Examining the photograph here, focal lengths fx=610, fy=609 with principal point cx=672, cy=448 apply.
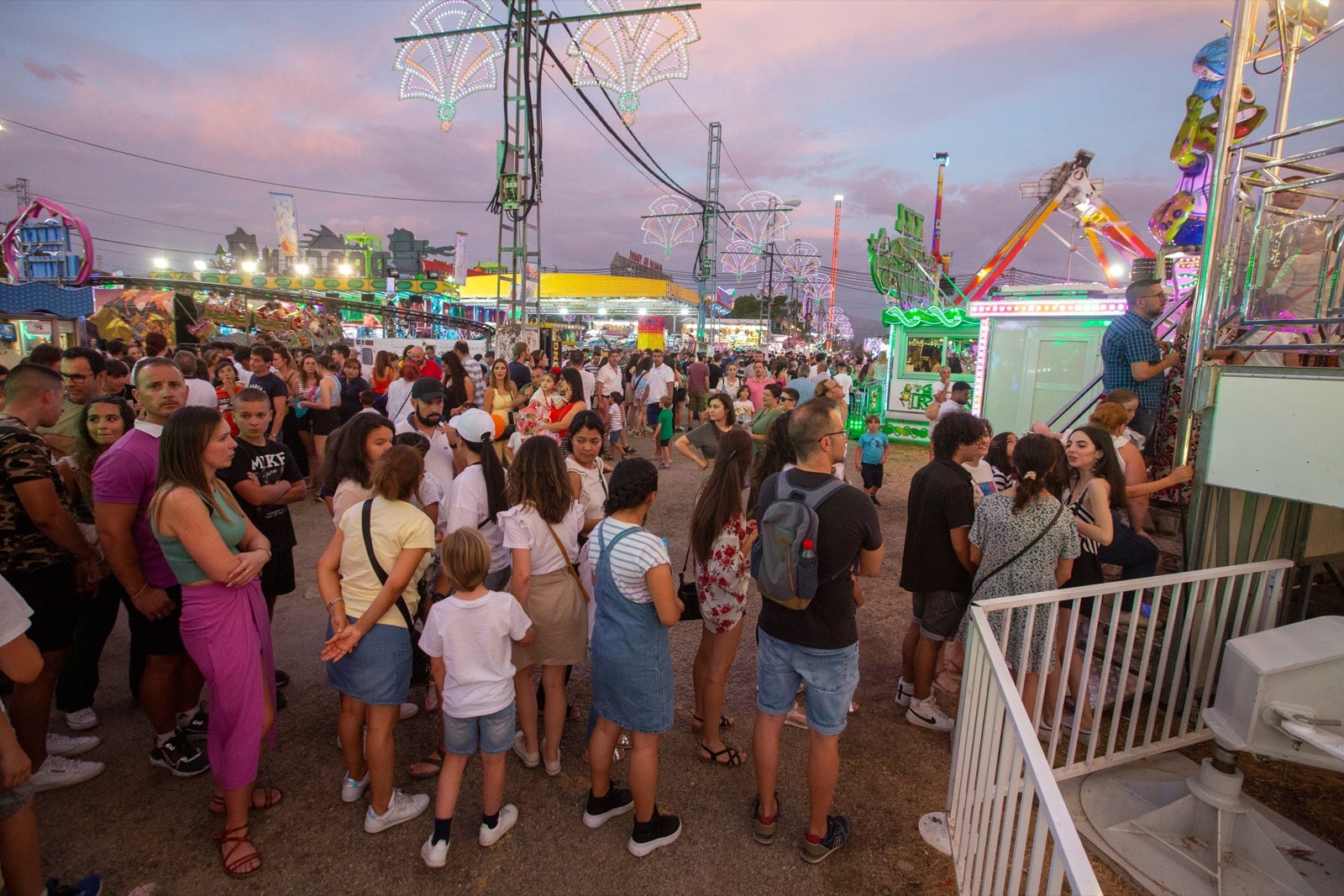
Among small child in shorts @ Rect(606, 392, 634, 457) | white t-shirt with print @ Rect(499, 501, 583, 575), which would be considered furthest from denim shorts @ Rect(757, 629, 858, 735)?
small child in shorts @ Rect(606, 392, 634, 457)

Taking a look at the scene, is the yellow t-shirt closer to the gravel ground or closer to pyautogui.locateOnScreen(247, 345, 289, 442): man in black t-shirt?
the gravel ground

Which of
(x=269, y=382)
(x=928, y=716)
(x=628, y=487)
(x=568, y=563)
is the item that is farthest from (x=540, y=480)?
(x=269, y=382)

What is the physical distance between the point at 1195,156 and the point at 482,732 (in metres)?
8.70

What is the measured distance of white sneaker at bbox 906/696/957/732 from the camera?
3.50 metres

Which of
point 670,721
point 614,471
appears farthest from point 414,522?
point 670,721

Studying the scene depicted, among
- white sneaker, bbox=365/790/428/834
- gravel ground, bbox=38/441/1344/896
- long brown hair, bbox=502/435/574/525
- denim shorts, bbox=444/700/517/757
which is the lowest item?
gravel ground, bbox=38/441/1344/896

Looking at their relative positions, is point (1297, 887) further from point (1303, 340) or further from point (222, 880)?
point (222, 880)

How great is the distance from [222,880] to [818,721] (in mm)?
2458

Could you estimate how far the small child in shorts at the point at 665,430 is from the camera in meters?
10.5

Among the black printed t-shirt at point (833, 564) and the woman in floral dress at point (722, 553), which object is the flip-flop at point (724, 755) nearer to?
A: the woman in floral dress at point (722, 553)

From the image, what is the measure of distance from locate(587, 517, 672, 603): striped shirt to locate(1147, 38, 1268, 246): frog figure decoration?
6.92 metres

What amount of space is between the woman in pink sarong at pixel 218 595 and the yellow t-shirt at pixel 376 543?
0.36 metres

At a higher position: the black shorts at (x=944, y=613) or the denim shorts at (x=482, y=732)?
the black shorts at (x=944, y=613)

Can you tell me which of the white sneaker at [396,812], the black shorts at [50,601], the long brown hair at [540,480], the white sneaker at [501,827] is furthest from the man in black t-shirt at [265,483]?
the white sneaker at [501,827]
